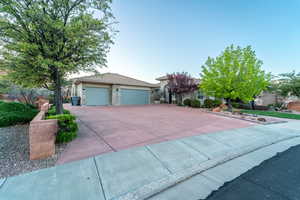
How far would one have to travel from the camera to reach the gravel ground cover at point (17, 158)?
2.55 metres

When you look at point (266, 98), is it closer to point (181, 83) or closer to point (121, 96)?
point (181, 83)

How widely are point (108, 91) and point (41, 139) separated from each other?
41.6 ft

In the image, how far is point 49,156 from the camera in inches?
121

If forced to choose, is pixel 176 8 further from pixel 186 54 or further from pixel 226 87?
pixel 226 87

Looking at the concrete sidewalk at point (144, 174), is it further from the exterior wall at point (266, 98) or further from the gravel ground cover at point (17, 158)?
the exterior wall at point (266, 98)

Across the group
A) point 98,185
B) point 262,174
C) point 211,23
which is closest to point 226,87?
point 211,23

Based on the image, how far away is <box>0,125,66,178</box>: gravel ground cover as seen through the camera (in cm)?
255

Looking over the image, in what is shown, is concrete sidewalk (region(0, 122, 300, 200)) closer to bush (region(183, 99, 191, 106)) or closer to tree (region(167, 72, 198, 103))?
tree (region(167, 72, 198, 103))

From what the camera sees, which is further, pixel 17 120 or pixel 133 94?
pixel 133 94

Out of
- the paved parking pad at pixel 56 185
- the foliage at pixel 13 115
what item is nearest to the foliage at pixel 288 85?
the paved parking pad at pixel 56 185

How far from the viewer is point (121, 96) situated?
15.7m

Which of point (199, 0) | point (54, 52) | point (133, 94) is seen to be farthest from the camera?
point (133, 94)

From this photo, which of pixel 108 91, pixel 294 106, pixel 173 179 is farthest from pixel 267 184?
pixel 294 106

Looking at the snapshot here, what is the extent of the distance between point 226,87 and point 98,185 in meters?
11.7
